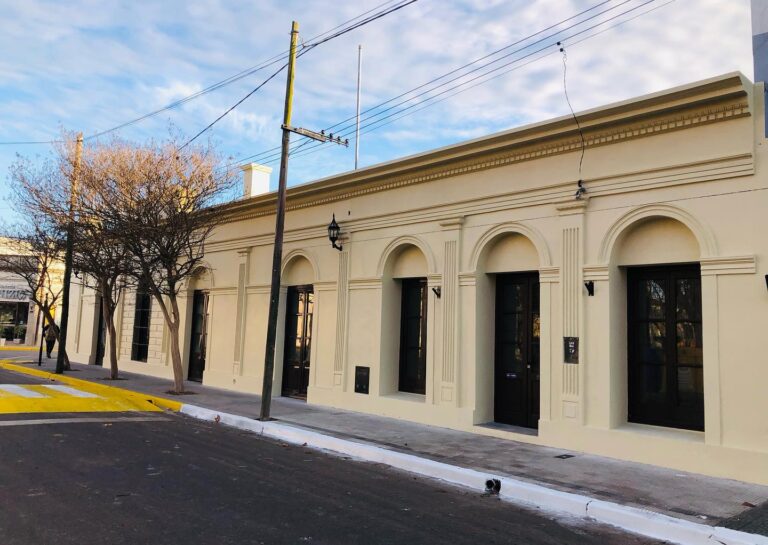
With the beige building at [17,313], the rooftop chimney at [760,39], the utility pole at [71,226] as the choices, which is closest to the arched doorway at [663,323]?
the rooftop chimney at [760,39]

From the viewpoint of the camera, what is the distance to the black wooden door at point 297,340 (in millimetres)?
14844

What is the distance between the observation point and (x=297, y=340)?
599 inches

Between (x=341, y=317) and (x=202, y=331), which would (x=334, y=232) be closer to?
(x=341, y=317)

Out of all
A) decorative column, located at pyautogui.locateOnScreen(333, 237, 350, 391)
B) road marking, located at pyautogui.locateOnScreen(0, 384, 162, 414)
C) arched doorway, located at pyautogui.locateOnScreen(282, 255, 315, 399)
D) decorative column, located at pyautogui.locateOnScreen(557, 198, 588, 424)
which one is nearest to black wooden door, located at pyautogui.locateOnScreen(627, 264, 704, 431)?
decorative column, located at pyautogui.locateOnScreen(557, 198, 588, 424)

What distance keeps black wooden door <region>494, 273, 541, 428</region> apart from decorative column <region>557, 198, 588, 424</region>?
3.09 feet

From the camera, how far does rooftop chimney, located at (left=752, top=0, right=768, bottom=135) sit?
7859 mm

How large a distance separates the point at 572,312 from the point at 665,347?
1.45m

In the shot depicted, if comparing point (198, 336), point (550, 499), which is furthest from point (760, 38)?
point (198, 336)

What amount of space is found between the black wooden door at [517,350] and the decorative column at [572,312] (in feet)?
3.09

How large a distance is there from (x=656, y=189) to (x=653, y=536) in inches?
203

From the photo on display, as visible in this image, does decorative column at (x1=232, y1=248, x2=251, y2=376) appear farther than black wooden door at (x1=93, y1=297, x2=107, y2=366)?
No

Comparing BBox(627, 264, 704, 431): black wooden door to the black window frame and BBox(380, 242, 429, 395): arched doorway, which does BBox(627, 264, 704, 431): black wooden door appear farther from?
the black window frame

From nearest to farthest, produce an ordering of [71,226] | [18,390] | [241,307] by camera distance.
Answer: [18,390] < [71,226] < [241,307]

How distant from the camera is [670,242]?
8703 mm
